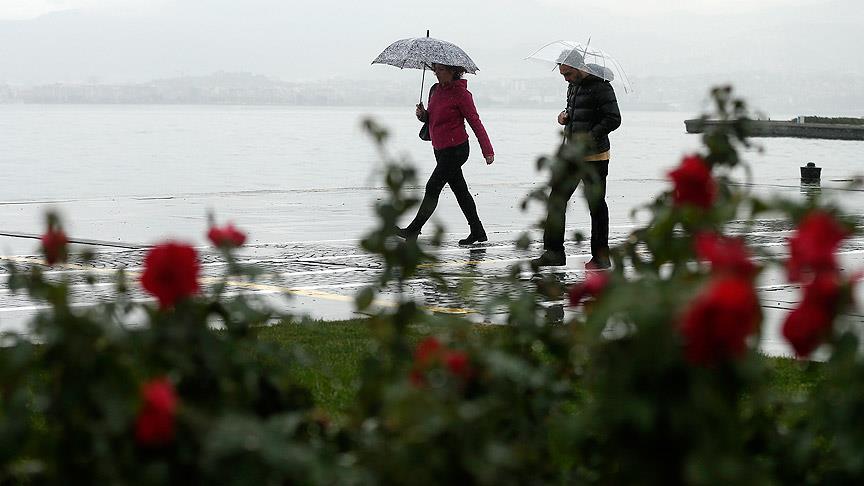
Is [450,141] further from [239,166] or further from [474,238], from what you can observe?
[239,166]

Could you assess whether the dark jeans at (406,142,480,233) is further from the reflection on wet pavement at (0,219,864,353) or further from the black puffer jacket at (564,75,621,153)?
the black puffer jacket at (564,75,621,153)

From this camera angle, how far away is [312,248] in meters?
14.9

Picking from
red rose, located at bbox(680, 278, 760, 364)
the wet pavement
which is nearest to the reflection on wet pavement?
the wet pavement

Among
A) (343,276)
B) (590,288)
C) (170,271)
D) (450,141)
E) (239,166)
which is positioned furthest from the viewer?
(239,166)

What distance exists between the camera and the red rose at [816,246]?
2629 mm

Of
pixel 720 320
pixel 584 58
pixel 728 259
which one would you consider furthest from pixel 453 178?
pixel 720 320

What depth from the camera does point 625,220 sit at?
1944cm

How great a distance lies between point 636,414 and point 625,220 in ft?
55.9

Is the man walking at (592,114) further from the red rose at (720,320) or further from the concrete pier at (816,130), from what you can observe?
the concrete pier at (816,130)

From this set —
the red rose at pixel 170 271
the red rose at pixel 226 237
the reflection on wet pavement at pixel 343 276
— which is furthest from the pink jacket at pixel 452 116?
the red rose at pixel 170 271

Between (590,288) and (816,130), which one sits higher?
(590,288)

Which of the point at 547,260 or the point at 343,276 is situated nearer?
the point at 547,260

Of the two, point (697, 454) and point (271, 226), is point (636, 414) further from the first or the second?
point (271, 226)

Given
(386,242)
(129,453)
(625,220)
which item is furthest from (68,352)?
(625,220)
